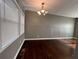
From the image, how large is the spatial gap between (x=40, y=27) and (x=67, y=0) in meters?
5.14

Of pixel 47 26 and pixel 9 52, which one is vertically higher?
pixel 47 26

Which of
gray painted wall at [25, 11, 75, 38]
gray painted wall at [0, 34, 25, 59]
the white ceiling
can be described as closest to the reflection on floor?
gray painted wall at [0, 34, 25, 59]

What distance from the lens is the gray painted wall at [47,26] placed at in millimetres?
11094

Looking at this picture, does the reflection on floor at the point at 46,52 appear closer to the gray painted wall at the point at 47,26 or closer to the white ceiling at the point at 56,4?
the white ceiling at the point at 56,4

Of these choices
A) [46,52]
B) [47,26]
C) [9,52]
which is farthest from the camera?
[47,26]

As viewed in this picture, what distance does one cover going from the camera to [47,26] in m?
11.7

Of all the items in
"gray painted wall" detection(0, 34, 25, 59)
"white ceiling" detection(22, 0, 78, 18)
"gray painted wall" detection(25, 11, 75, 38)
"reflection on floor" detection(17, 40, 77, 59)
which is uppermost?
"white ceiling" detection(22, 0, 78, 18)

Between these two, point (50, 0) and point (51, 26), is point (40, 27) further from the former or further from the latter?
point (50, 0)

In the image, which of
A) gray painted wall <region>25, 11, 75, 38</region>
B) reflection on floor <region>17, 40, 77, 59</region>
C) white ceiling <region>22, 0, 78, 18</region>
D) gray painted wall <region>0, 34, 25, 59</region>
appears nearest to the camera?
gray painted wall <region>0, 34, 25, 59</region>

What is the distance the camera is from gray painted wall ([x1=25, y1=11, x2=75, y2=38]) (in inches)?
437

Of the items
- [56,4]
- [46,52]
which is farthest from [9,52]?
[56,4]

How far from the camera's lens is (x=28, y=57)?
Answer: 14.6 ft

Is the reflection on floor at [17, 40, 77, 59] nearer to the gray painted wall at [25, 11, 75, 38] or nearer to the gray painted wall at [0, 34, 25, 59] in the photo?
the gray painted wall at [0, 34, 25, 59]

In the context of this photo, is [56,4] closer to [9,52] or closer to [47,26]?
[47,26]
